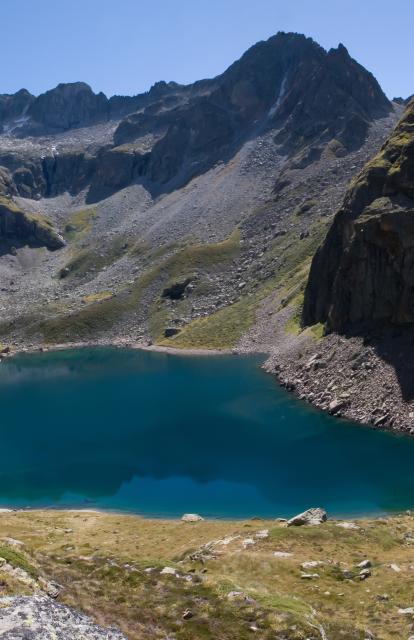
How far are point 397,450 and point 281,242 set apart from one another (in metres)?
118

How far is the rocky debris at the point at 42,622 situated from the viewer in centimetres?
1521

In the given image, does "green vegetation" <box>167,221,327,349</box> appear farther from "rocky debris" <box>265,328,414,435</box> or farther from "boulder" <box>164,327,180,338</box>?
"rocky debris" <box>265,328,414,435</box>

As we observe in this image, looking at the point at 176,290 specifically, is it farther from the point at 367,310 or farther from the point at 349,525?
the point at 349,525

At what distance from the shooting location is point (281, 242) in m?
183

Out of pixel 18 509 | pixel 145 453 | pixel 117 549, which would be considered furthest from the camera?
pixel 145 453

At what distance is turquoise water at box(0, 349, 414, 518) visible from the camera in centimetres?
6412

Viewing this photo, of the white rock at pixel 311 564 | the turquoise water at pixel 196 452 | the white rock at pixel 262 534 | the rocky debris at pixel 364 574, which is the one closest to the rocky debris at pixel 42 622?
the white rock at pixel 311 564

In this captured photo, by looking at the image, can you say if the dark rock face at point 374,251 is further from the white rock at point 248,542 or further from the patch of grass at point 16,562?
the patch of grass at point 16,562

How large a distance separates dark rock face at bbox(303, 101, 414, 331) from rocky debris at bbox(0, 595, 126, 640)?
3333 inches

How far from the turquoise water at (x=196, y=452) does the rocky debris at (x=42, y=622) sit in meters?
43.8

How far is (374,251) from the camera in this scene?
4122 inches

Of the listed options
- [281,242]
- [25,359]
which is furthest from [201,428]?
[281,242]

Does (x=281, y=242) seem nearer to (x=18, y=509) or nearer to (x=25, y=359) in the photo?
(x=25, y=359)

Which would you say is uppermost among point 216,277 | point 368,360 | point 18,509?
point 216,277
